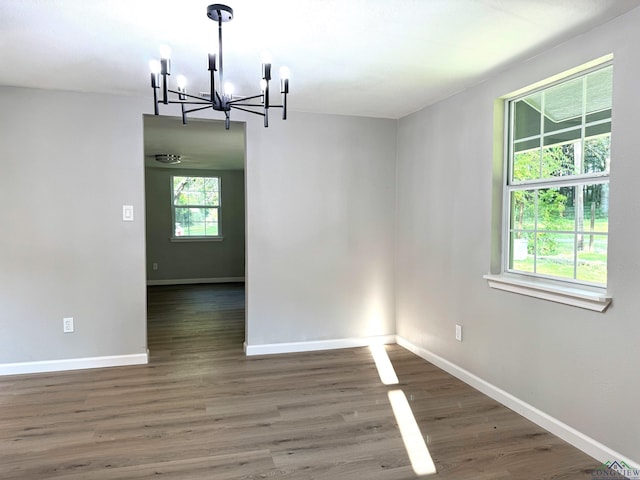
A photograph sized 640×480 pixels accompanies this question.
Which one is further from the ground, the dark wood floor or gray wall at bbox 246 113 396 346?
gray wall at bbox 246 113 396 346

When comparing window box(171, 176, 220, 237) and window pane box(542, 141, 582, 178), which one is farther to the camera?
window box(171, 176, 220, 237)

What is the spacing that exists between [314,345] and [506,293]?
6.24 ft

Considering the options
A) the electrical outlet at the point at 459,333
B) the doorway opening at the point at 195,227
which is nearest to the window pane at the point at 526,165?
the electrical outlet at the point at 459,333

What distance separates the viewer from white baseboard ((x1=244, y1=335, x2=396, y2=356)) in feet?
13.0

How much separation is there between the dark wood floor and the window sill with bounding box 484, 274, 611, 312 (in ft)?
2.57

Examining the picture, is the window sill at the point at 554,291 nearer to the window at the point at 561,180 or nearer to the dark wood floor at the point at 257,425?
the window at the point at 561,180

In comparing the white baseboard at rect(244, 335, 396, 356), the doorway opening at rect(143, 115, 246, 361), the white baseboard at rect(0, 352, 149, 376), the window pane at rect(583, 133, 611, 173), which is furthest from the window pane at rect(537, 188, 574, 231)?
the doorway opening at rect(143, 115, 246, 361)

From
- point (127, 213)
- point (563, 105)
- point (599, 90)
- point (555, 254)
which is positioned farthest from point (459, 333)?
point (127, 213)

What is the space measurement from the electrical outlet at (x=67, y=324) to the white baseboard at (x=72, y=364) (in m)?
0.24

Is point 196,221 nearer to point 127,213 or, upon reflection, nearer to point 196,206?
point 196,206

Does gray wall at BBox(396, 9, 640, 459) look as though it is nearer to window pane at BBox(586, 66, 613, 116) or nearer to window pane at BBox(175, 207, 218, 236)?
window pane at BBox(586, 66, 613, 116)

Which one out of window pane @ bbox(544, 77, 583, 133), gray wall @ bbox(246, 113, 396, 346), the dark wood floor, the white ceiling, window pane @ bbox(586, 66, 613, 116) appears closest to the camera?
the white ceiling

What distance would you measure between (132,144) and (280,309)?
1924 millimetres

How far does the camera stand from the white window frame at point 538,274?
7.52 feet
